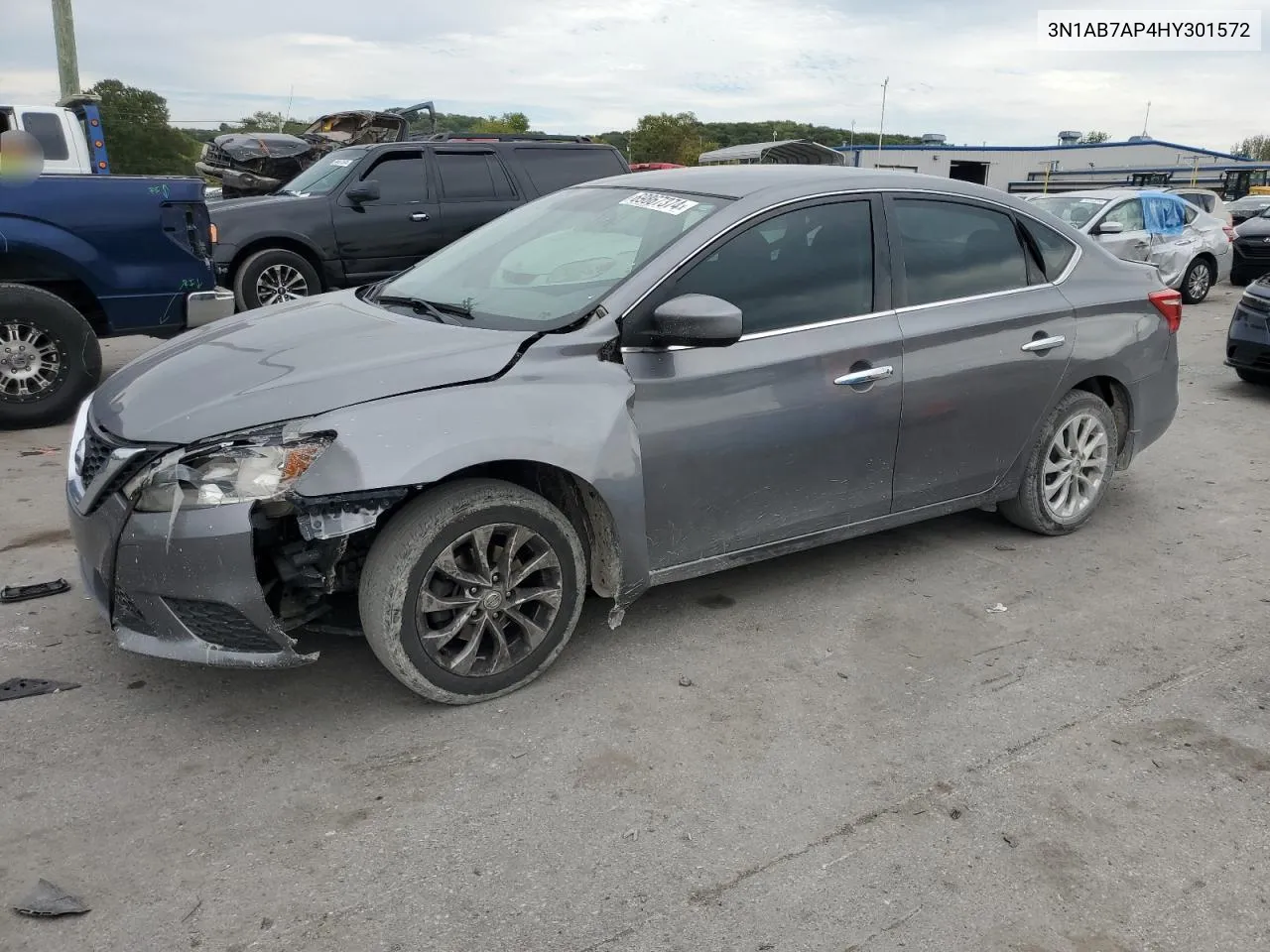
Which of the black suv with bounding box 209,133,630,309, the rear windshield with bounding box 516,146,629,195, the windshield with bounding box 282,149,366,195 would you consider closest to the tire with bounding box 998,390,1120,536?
the black suv with bounding box 209,133,630,309

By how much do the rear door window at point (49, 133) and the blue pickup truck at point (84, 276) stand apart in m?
5.27

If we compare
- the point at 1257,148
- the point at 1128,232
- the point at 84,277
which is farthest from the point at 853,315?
the point at 1257,148

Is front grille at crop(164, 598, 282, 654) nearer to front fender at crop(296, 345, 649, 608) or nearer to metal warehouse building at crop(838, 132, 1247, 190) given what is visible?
front fender at crop(296, 345, 649, 608)

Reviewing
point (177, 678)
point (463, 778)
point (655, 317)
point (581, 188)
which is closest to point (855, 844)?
point (463, 778)

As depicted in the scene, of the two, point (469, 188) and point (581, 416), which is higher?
point (469, 188)

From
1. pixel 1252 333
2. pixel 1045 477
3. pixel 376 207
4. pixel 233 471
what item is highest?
pixel 376 207

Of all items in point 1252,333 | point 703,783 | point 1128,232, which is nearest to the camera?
point 703,783

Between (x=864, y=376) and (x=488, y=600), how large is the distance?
1.72 meters

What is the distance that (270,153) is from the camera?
1656 centimetres

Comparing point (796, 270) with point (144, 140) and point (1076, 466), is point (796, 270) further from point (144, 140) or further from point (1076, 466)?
point (144, 140)

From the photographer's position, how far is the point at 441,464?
10.2 ft

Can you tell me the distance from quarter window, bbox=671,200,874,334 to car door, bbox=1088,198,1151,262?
987cm

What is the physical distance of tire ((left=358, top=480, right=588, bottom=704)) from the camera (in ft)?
10.3

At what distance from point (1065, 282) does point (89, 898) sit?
14.6 ft
